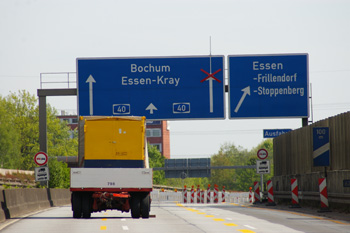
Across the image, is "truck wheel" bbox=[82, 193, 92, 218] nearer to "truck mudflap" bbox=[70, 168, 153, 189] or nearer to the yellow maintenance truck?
the yellow maintenance truck

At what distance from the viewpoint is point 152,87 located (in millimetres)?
35188

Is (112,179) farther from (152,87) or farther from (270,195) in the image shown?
(270,195)

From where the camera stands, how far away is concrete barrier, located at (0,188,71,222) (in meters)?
23.0

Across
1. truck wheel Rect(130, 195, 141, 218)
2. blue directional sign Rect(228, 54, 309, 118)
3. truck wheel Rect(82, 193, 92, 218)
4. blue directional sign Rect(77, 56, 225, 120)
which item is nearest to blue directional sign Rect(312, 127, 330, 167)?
blue directional sign Rect(228, 54, 309, 118)

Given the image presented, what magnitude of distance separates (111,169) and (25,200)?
6.45 meters

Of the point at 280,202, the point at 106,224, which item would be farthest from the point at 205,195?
the point at 106,224

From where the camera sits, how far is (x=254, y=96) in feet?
116

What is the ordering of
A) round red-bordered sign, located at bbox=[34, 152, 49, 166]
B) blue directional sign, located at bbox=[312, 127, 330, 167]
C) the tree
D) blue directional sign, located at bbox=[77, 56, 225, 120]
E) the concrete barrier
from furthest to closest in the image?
1. the tree
2. round red-bordered sign, located at bbox=[34, 152, 49, 166]
3. blue directional sign, located at bbox=[77, 56, 225, 120]
4. blue directional sign, located at bbox=[312, 127, 330, 167]
5. the concrete barrier

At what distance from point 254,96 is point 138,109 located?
5061 millimetres

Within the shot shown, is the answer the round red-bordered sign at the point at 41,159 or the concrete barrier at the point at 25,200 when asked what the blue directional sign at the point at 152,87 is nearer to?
the round red-bordered sign at the point at 41,159

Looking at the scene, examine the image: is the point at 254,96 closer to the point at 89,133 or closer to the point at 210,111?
the point at 210,111

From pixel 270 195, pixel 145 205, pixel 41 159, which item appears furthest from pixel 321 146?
pixel 41 159

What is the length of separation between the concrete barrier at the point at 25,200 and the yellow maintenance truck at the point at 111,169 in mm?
1950

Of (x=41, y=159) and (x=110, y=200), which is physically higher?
(x=41, y=159)
